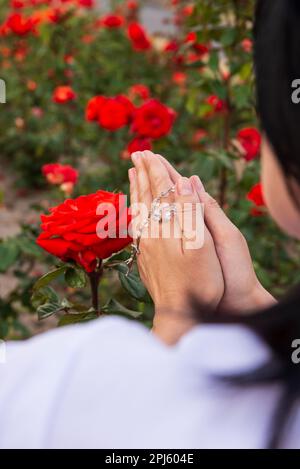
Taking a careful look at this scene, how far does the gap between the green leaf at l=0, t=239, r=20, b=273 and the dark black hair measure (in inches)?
54.8

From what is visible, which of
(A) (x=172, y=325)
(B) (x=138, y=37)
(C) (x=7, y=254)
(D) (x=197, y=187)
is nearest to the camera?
(A) (x=172, y=325)

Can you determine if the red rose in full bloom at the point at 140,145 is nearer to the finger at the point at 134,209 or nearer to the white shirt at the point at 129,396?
the finger at the point at 134,209

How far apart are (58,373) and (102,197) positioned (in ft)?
1.93

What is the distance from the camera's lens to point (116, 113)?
221 centimetres

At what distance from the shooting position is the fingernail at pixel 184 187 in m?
1.02

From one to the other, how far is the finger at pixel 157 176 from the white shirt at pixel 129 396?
0.48m

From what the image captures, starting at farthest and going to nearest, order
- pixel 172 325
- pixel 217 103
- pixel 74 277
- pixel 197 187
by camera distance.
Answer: pixel 217 103
pixel 74 277
pixel 197 187
pixel 172 325

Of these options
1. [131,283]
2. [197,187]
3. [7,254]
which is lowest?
[7,254]

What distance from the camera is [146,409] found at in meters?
0.56

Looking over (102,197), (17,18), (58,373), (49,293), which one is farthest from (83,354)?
(17,18)

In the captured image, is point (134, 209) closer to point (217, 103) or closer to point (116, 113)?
point (116, 113)

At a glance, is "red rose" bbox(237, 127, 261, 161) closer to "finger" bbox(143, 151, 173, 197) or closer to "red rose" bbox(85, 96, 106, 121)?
"red rose" bbox(85, 96, 106, 121)

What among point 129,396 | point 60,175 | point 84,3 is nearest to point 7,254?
point 60,175

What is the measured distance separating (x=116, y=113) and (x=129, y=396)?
68.0 inches
